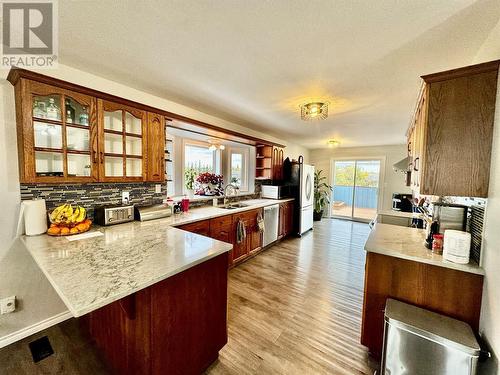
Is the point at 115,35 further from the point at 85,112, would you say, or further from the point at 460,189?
the point at 460,189

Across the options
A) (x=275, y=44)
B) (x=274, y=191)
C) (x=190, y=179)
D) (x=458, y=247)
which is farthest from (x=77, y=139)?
(x=274, y=191)

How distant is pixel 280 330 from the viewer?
1.90m

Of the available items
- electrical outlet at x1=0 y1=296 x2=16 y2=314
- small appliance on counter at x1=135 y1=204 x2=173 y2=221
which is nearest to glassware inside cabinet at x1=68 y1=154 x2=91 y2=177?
small appliance on counter at x1=135 y1=204 x2=173 y2=221

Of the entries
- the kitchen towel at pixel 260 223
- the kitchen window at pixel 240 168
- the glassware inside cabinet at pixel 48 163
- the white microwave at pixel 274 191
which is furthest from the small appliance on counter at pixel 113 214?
the white microwave at pixel 274 191

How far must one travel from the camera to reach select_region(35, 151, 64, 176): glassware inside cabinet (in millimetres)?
1686

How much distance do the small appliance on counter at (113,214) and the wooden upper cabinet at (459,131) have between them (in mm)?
2656

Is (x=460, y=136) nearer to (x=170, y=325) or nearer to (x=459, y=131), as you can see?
(x=459, y=131)

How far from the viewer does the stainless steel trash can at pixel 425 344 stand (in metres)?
1.11

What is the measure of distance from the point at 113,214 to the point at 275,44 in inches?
84.0

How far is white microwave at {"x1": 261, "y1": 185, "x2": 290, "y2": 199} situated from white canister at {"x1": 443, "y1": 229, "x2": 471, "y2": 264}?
3214 millimetres

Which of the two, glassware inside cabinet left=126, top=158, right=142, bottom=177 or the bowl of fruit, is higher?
glassware inside cabinet left=126, top=158, right=142, bottom=177

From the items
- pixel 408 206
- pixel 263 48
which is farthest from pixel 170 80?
pixel 408 206

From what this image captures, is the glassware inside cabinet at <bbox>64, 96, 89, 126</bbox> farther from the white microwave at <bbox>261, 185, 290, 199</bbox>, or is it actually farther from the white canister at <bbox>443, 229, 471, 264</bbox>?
the white microwave at <bbox>261, 185, 290, 199</bbox>

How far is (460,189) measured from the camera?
1339mm
